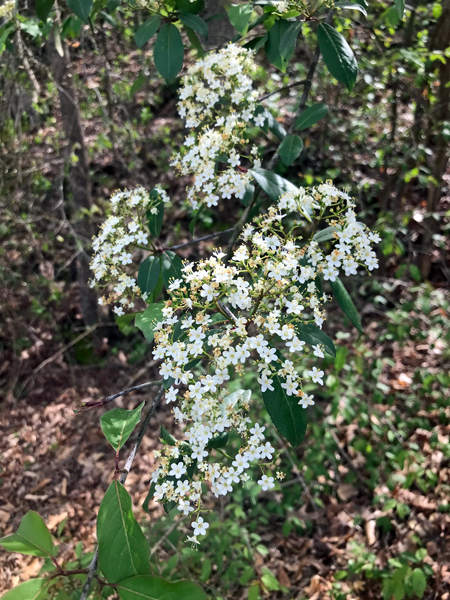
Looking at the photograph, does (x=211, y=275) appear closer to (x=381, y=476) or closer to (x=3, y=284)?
(x=381, y=476)

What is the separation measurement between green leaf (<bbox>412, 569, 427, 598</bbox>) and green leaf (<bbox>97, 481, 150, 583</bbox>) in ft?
4.90

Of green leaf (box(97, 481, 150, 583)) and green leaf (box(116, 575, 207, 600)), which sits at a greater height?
green leaf (box(97, 481, 150, 583))

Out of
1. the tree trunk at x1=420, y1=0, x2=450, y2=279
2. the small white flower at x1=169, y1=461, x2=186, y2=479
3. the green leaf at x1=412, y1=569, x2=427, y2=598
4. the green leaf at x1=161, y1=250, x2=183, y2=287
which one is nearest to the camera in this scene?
the small white flower at x1=169, y1=461, x2=186, y2=479

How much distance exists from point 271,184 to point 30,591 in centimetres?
129

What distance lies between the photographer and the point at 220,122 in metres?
1.42

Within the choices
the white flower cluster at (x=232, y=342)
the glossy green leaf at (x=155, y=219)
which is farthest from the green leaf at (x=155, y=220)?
the white flower cluster at (x=232, y=342)

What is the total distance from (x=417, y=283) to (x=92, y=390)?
2.78 m

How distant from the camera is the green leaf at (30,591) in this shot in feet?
3.53

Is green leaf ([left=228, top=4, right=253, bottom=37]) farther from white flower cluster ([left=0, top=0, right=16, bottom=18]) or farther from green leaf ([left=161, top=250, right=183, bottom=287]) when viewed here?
white flower cluster ([left=0, top=0, right=16, bottom=18])

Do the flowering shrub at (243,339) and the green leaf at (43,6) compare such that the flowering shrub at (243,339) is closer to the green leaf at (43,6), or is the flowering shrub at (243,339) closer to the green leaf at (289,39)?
the green leaf at (289,39)

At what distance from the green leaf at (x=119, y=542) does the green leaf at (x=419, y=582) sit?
58.8 inches

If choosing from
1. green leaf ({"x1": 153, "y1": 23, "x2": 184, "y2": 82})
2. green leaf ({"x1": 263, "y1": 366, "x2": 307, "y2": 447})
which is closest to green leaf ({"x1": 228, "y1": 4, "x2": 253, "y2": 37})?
green leaf ({"x1": 153, "y1": 23, "x2": 184, "y2": 82})

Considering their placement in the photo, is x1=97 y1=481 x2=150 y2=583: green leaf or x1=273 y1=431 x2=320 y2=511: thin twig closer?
x1=97 y1=481 x2=150 y2=583: green leaf

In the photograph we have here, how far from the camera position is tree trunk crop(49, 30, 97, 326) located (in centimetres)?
308
